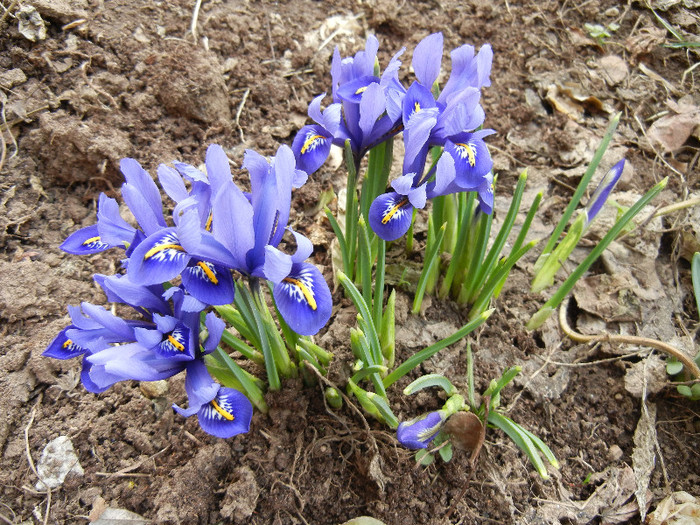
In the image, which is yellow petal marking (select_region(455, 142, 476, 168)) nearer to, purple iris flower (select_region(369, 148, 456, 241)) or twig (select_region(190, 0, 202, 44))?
purple iris flower (select_region(369, 148, 456, 241))

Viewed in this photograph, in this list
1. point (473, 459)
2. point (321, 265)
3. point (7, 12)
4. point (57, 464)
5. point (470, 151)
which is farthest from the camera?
point (7, 12)

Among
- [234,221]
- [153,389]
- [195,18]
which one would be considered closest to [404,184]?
[234,221]

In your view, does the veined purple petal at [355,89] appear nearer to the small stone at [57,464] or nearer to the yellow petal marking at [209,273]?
the yellow petal marking at [209,273]

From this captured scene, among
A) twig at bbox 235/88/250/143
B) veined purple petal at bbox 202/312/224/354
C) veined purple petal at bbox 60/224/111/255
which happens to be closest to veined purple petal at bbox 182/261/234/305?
veined purple petal at bbox 202/312/224/354

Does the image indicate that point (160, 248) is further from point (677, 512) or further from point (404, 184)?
point (677, 512)

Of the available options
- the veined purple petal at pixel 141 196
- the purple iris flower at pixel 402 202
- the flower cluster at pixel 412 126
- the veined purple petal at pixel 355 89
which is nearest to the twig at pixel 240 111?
the flower cluster at pixel 412 126

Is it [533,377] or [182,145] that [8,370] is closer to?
[182,145]

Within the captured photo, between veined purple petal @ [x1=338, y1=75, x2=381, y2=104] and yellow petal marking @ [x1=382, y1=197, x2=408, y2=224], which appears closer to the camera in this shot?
yellow petal marking @ [x1=382, y1=197, x2=408, y2=224]
